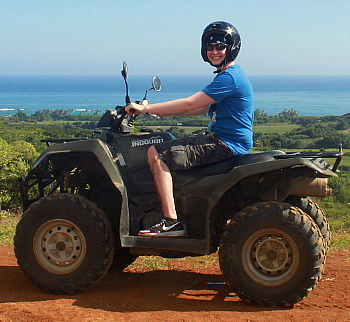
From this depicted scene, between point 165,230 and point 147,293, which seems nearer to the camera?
Answer: point 165,230

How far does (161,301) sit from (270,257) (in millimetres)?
1104

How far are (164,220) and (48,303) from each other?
4.32ft

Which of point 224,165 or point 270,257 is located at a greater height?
point 224,165

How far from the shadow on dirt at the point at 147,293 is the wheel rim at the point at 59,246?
11.6 inches

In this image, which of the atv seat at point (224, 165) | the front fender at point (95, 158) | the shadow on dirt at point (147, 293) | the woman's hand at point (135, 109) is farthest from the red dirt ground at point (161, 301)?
the woman's hand at point (135, 109)

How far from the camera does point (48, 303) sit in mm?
4672

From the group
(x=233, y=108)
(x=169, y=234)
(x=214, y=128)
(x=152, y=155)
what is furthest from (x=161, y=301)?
(x=233, y=108)

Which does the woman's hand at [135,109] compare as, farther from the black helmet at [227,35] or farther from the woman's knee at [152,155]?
the black helmet at [227,35]

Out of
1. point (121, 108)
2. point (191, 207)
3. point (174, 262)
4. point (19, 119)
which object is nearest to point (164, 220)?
point (191, 207)

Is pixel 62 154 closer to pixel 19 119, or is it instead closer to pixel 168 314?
pixel 168 314

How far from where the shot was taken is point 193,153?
498cm

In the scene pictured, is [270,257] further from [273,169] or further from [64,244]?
[64,244]

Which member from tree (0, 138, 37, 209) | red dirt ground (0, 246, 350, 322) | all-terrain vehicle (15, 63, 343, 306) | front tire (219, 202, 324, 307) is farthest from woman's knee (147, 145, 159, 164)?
tree (0, 138, 37, 209)

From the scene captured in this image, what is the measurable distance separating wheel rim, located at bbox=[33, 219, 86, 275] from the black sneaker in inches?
26.0
